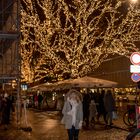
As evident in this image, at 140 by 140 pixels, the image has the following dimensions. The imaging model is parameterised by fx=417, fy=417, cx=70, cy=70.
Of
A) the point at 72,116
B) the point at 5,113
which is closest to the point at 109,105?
the point at 5,113

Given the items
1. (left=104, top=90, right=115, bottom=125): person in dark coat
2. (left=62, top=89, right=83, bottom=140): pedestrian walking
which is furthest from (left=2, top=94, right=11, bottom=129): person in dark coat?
(left=62, top=89, right=83, bottom=140): pedestrian walking

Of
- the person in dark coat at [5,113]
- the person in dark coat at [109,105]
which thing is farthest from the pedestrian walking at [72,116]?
the person in dark coat at [5,113]

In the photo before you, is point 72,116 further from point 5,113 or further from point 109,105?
point 5,113

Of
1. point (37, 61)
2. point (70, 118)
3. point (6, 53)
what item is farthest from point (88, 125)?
point (37, 61)

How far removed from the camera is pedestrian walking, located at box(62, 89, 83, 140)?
12.1m

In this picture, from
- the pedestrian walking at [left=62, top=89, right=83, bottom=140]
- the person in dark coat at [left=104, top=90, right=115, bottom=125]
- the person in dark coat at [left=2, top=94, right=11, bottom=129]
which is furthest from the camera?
the person in dark coat at [left=2, top=94, right=11, bottom=129]

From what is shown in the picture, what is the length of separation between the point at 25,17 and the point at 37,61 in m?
16.7

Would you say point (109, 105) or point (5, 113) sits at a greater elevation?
point (109, 105)

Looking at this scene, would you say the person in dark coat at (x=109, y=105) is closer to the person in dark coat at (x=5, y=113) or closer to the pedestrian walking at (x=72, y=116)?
the person in dark coat at (x=5, y=113)

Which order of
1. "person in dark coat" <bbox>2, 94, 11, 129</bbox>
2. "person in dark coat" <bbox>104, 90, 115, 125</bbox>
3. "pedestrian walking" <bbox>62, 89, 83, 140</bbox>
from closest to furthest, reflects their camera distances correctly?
"pedestrian walking" <bbox>62, 89, 83, 140</bbox>
"person in dark coat" <bbox>104, 90, 115, 125</bbox>
"person in dark coat" <bbox>2, 94, 11, 129</bbox>

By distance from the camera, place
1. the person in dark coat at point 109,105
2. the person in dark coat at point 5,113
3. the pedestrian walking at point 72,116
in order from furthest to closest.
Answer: the person in dark coat at point 5,113 < the person in dark coat at point 109,105 < the pedestrian walking at point 72,116

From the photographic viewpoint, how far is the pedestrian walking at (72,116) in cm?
1205

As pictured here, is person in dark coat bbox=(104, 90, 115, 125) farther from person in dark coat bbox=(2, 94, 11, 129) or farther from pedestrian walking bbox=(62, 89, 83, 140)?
pedestrian walking bbox=(62, 89, 83, 140)

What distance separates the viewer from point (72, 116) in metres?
12.1
